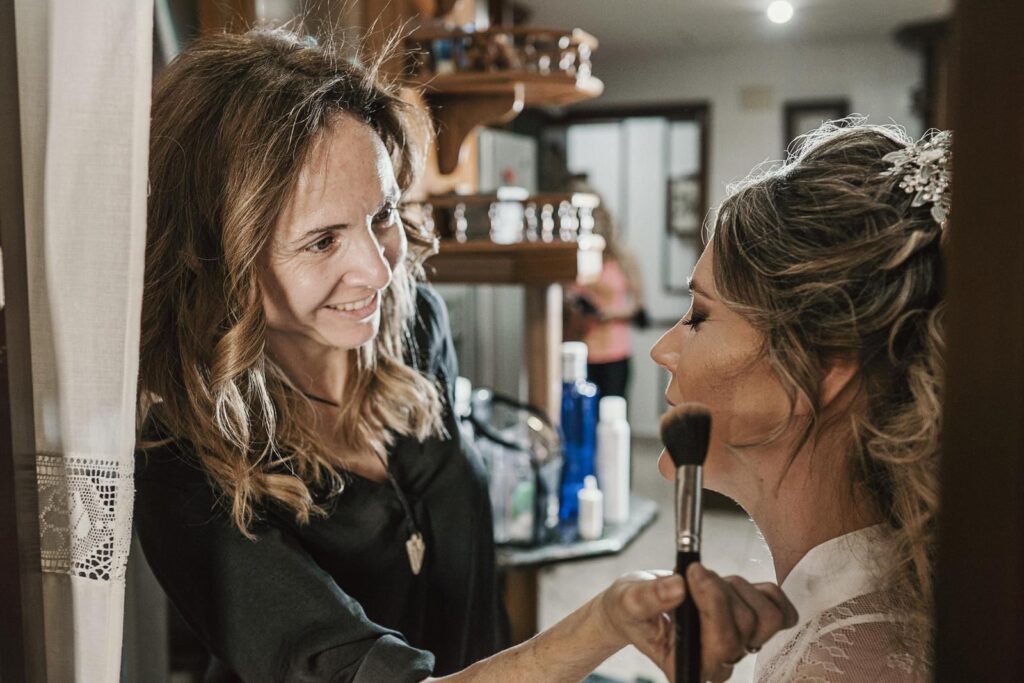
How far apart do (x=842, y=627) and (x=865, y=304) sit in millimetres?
234

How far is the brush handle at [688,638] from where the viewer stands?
0.53 m

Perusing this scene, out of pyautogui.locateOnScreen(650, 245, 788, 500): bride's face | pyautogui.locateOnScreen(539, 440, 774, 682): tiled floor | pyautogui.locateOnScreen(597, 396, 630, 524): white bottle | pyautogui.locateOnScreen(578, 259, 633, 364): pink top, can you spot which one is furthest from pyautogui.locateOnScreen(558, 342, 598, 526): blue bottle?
pyautogui.locateOnScreen(650, 245, 788, 500): bride's face

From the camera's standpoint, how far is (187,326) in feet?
2.98

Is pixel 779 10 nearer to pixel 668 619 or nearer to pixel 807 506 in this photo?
pixel 807 506

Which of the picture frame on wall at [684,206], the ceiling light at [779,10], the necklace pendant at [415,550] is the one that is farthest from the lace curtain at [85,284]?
the picture frame on wall at [684,206]

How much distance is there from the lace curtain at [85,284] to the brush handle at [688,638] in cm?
44

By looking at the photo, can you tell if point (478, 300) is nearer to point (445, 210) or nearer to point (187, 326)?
point (445, 210)

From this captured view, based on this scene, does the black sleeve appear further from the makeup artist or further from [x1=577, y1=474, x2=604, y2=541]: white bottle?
[x1=577, y1=474, x2=604, y2=541]: white bottle

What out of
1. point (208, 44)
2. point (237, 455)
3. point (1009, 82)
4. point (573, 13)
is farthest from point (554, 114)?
point (1009, 82)

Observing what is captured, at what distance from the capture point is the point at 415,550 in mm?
1030

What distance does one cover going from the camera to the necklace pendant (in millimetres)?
1028

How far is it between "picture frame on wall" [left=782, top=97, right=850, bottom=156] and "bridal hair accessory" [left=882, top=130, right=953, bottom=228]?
134 cm

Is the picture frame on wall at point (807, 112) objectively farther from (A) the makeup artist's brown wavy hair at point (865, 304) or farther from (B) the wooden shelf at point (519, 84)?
(A) the makeup artist's brown wavy hair at point (865, 304)

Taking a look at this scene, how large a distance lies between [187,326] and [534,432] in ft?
3.09
